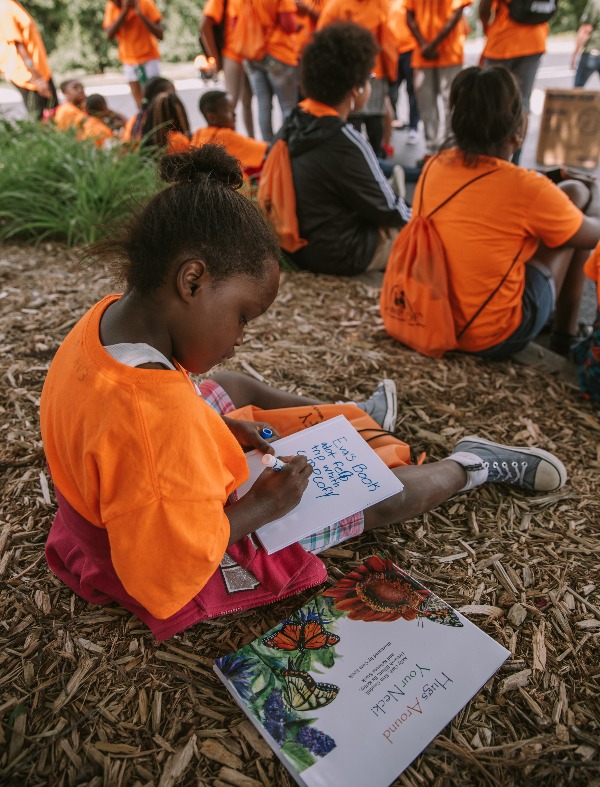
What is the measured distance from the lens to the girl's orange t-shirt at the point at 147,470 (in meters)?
1.13

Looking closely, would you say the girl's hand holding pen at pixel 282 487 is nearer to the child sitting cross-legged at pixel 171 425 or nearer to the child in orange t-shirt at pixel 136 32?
the child sitting cross-legged at pixel 171 425

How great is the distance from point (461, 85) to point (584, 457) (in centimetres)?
170

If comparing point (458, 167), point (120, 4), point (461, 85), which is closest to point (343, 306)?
point (458, 167)

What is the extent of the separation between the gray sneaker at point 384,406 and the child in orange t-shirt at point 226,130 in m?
2.70

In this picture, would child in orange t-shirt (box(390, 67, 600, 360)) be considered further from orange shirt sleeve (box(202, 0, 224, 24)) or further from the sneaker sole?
orange shirt sleeve (box(202, 0, 224, 24))

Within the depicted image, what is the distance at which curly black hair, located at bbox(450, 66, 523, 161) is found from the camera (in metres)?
2.49

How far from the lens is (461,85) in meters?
2.56

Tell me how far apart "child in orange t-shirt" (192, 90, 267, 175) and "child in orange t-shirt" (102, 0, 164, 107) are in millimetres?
2697

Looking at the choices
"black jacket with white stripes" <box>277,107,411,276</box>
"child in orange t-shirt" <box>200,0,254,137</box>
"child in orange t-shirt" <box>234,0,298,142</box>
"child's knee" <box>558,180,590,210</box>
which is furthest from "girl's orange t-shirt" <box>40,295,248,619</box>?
"child in orange t-shirt" <box>200,0,254,137</box>

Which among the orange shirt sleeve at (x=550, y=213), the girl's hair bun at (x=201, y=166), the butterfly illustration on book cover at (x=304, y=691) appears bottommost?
the butterfly illustration on book cover at (x=304, y=691)

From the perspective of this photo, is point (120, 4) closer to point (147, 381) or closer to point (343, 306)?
point (343, 306)

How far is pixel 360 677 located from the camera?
1401mm

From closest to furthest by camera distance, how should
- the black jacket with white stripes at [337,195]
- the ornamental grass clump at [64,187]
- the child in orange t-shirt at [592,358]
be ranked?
the child in orange t-shirt at [592,358] < the black jacket with white stripes at [337,195] < the ornamental grass clump at [64,187]

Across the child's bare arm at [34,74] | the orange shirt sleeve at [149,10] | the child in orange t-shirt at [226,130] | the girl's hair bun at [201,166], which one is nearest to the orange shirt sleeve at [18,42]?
the child's bare arm at [34,74]
